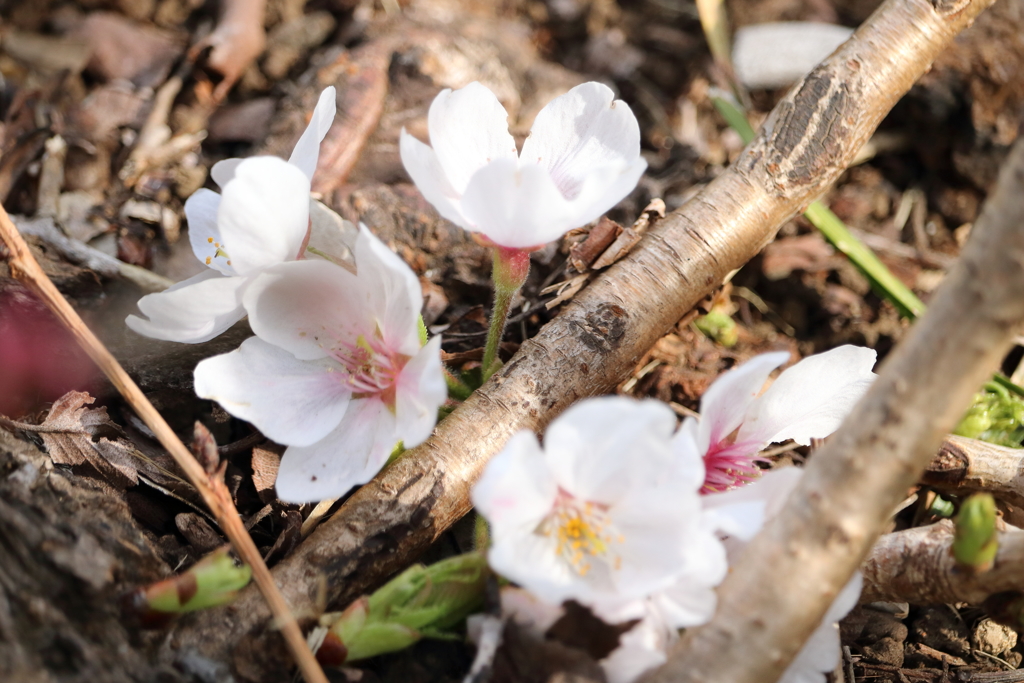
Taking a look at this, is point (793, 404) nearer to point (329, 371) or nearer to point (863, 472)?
point (863, 472)

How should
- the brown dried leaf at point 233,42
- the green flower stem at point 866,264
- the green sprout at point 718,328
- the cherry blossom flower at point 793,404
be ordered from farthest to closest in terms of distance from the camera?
the brown dried leaf at point 233,42 < the green sprout at point 718,328 < the green flower stem at point 866,264 < the cherry blossom flower at point 793,404

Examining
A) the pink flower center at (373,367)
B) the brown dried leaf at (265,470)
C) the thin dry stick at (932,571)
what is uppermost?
the thin dry stick at (932,571)

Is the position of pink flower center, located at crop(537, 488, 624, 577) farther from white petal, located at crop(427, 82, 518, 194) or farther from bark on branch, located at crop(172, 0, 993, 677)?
white petal, located at crop(427, 82, 518, 194)

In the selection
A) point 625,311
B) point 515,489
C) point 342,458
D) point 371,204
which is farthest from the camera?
point 371,204

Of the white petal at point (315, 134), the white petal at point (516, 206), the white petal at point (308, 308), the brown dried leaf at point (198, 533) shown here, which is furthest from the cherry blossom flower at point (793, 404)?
the brown dried leaf at point (198, 533)

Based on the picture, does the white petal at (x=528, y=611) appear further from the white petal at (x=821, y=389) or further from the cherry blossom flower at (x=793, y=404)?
the white petal at (x=821, y=389)

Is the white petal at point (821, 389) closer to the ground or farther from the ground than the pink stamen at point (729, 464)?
farther from the ground

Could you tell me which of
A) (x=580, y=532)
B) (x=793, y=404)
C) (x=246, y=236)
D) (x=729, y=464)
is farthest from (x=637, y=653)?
(x=246, y=236)

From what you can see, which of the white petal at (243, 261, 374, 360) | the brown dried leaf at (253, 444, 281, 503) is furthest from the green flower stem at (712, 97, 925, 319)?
the brown dried leaf at (253, 444, 281, 503)
